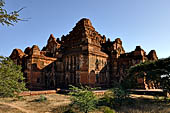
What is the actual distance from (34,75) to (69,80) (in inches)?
295

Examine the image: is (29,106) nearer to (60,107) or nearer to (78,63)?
(60,107)

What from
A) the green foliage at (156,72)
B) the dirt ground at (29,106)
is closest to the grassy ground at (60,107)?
the dirt ground at (29,106)

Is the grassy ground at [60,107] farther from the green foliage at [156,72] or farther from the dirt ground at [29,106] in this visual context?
the green foliage at [156,72]

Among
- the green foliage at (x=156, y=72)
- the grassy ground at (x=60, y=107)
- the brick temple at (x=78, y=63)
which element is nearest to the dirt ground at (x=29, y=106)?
the grassy ground at (x=60, y=107)

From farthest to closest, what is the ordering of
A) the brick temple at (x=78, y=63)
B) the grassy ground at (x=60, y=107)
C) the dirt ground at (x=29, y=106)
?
the brick temple at (x=78, y=63)
the dirt ground at (x=29, y=106)
the grassy ground at (x=60, y=107)

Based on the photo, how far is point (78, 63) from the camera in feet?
86.2

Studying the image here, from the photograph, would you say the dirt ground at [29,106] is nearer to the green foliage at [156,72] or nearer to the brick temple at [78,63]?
the green foliage at [156,72]

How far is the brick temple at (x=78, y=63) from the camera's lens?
25975 millimetres

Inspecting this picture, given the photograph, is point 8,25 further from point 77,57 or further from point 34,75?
point 34,75

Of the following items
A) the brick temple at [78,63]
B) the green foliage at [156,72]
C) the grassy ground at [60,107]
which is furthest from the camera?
the brick temple at [78,63]

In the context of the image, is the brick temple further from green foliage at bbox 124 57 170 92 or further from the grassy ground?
the grassy ground

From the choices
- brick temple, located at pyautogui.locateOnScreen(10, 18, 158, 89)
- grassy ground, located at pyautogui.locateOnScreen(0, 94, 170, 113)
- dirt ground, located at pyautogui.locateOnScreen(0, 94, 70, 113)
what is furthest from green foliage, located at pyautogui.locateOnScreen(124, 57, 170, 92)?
dirt ground, located at pyautogui.locateOnScreen(0, 94, 70, 113)

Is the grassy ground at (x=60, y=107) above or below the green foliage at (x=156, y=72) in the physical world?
below

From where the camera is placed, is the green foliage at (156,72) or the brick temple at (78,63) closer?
the green foliage at (156,72)
